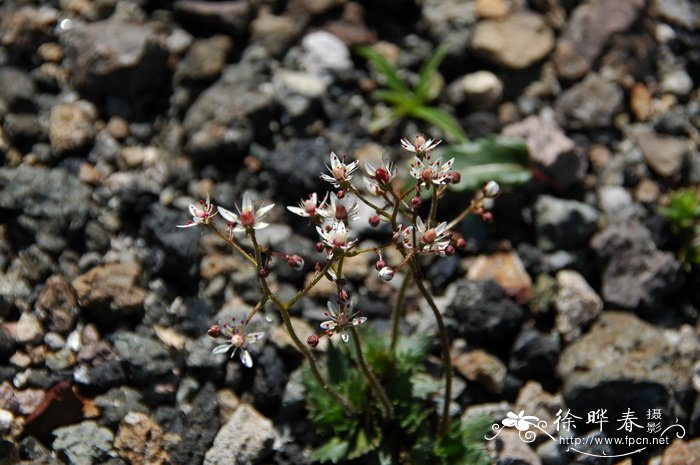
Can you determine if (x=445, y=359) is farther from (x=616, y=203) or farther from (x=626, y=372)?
(x=616, y=203)

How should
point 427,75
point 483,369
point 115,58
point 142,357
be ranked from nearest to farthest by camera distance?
point 142,357 → point 483,369 → point 115,58 → point 427,75

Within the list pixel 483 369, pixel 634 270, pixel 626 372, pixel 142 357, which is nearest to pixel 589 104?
pixel 634 270

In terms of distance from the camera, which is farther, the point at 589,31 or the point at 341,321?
the point at 589,31

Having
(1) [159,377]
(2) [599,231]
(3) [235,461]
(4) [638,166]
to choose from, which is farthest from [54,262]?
(4) [638,166]

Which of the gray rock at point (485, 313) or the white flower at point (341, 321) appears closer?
the white flower at point (341, 321)

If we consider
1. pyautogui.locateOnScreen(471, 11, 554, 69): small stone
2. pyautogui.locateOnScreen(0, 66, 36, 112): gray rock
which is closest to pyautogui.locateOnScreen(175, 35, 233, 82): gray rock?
pyautogui.locateOnScreen(0, 66, 36, 112): gray rock

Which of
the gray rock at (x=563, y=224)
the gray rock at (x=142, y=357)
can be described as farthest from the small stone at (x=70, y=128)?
the gray rock at (x=563, y=224)

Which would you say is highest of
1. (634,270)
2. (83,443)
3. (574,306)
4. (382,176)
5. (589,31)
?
(382,176)

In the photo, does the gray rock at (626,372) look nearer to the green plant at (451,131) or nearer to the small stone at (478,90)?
the green plant at (451,131)
